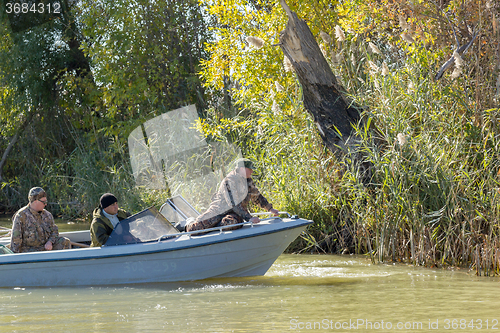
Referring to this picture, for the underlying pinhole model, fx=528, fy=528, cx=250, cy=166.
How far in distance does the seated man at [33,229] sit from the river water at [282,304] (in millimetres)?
577

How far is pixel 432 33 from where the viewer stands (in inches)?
296

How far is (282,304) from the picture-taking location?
495 cm

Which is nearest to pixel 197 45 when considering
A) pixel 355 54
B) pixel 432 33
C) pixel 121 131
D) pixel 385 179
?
pixel 121 131

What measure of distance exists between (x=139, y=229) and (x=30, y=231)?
144cm

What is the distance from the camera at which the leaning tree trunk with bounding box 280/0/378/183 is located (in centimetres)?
789

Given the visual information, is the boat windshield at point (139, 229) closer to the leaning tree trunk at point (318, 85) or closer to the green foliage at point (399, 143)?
the green foliage at point (399, 143)

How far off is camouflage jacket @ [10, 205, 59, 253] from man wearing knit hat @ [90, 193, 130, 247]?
2.18 feet

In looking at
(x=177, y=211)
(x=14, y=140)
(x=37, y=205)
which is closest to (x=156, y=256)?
(x=177, y=211)

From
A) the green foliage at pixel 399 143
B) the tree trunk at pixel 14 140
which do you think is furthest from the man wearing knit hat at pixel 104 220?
the tree trunk at pixel 14 140

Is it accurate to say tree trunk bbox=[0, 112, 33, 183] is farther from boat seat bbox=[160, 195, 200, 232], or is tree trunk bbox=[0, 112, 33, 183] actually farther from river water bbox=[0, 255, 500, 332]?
river water bbox=[0, 255, 500, 332]

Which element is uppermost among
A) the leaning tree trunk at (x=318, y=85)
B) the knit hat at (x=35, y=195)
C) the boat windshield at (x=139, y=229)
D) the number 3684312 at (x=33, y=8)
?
the number 3684312 at (x=33, y=8)

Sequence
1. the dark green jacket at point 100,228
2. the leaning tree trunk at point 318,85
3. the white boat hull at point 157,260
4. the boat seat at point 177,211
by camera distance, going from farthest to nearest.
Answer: the leaning tree trunk at point 318,85 → the boat seat at point 177,211 → the dark green jacket at point 100,228 → the white boat hull at point 157,260

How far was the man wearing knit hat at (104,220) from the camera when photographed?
20.3 ft

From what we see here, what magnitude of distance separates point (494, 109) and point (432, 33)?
1625 mm
